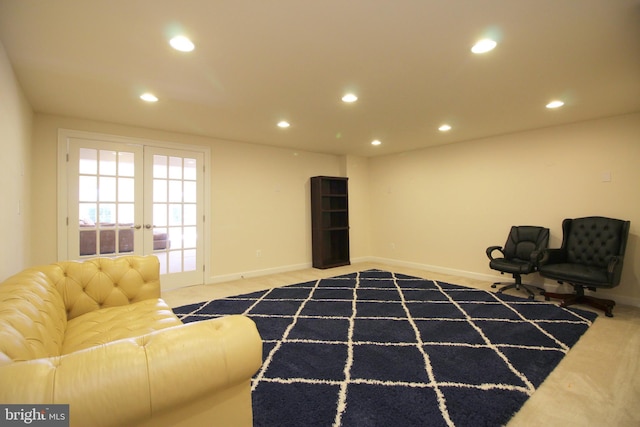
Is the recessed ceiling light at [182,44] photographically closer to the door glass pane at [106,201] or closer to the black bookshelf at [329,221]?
the door glass pane at [106,201]

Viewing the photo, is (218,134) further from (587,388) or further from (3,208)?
(587,388)

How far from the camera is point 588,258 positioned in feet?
12.8

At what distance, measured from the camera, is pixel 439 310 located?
3.54 m

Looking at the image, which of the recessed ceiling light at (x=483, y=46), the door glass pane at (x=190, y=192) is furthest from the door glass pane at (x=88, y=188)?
the recessed ceiling light at (x=483, y=46)

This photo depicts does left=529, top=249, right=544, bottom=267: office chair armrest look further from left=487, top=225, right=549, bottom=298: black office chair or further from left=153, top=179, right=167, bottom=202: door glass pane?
left=153, top=179, right=167, bottom=202: door glass pane

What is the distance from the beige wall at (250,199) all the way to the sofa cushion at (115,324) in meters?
2.31

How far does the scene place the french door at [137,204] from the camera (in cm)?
396

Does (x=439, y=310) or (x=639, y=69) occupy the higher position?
(x=639, y=69)

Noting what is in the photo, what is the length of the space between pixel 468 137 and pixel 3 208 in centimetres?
551

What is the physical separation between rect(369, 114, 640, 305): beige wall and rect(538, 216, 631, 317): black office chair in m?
0.26

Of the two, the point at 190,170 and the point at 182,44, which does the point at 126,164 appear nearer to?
the point at 190,170

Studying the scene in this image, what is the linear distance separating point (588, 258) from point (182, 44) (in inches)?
194

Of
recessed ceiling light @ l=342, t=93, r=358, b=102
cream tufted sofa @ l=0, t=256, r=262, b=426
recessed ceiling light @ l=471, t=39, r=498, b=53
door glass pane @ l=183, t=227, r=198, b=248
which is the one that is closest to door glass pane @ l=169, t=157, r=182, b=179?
door glass pane @ l=183, t=227, r=198, b=248

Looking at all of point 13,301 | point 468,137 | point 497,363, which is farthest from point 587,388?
point 468,137
